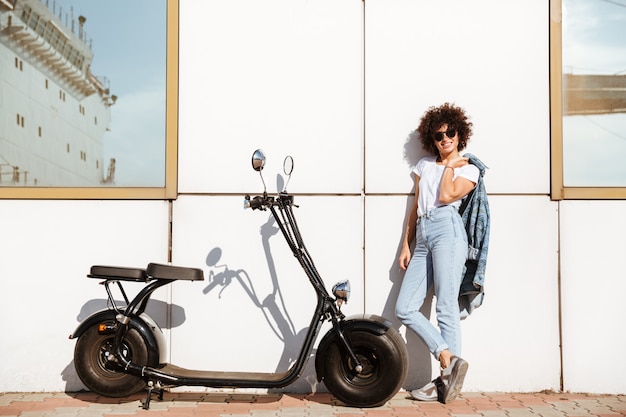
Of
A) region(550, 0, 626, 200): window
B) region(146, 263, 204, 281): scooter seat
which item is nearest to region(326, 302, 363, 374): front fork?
region(146, 263, 204, 281): scooter seat

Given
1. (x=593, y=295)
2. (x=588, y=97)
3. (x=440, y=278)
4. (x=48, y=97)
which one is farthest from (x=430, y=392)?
(x=48, y=97)

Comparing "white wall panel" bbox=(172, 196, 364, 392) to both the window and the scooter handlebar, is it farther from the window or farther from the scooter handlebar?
the window

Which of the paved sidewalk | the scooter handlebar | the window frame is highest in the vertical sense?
the window frame

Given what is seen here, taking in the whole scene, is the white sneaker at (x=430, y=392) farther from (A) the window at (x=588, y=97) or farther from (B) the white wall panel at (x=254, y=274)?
(A) the window at (x=588, y=97)

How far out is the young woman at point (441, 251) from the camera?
5898 mm

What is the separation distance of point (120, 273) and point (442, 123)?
8.26 ft

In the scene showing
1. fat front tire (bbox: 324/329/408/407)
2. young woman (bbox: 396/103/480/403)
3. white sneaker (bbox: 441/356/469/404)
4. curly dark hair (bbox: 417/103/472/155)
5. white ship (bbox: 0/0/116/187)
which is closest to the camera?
fat front tire (bbox: 324/329/408/407)

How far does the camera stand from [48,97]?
6.60m

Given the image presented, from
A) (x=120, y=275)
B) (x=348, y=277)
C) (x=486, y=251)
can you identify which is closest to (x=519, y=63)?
(x=486, y=251)

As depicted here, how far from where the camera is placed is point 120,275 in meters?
5.73

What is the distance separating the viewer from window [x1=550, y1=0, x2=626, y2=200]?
643cm

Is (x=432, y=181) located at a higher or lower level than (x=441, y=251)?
higher

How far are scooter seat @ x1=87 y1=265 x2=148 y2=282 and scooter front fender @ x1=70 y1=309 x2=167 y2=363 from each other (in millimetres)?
256

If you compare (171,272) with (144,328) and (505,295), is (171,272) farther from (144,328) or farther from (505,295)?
(505,295)
